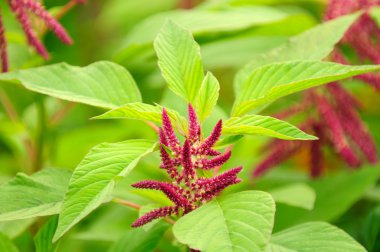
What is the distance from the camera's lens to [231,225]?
1.84 feet

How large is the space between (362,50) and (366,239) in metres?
0.29

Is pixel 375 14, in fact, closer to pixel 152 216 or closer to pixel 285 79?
pixel 285 79

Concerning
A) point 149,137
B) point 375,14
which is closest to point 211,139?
point 375,14

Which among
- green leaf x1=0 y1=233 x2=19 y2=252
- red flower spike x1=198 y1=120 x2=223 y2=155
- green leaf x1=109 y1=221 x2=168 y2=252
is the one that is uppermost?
red flower spike x1=198 y1=120 x2=223 y2=155

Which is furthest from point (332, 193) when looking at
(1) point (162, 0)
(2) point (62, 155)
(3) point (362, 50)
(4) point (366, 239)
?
(1) point (162, 0)

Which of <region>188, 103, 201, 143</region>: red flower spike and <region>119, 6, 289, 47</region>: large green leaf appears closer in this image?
<region>188, 103, 201, 143</region>: red flower spike

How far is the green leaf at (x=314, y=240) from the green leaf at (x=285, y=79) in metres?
0.14

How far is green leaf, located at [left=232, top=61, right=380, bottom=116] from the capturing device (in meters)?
0.64

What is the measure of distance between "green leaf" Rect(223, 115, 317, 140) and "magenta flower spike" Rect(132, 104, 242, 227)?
0.10 feet

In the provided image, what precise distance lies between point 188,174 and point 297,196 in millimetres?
321

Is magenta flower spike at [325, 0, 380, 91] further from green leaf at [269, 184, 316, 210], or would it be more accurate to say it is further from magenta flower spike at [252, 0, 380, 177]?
green leaf at [269, 184, 316, 210]

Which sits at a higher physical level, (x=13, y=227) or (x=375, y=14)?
(x=375, y=14)

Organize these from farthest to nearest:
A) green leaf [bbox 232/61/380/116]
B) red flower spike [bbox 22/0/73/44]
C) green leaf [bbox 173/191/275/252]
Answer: red flower spike [bbox 22/0/73/44] → green leaf [bbox 232/61/380/116] → green leaf [bbox 173/191/275/252]

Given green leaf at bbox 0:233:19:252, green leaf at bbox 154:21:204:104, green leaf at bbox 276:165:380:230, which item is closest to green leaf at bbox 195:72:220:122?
green leaf at bbox 154:21:204:104
